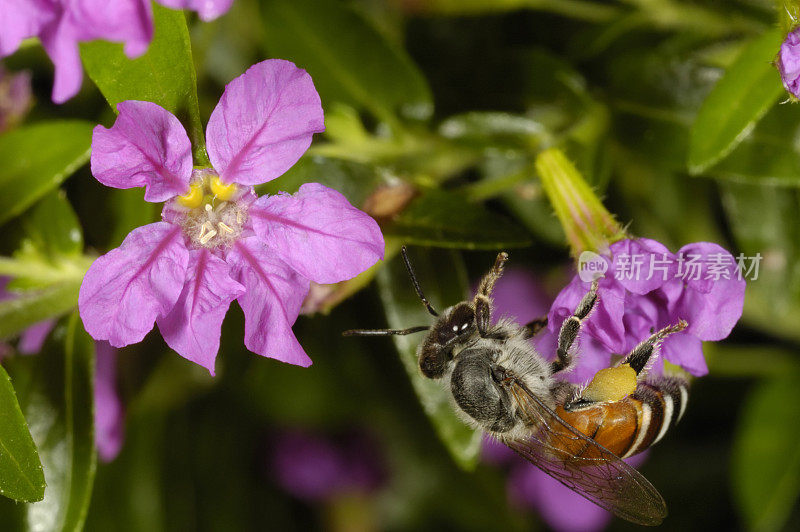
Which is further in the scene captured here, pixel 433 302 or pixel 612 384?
pixel 433 302

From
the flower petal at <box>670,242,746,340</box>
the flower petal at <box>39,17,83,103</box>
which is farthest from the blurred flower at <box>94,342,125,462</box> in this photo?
the flower petal at <box>670,242,746,340</box>

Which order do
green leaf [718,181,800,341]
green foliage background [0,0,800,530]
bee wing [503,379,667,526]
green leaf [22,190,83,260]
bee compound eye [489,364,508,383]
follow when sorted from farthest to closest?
green leaf [718,181,800,341], green leaf [22,190,83,260], green foliage background [0,0,800,530], bee compound eye [489,364,508,383], bee wing [503,379,667,526]

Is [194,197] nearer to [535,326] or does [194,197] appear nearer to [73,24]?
[73,24]

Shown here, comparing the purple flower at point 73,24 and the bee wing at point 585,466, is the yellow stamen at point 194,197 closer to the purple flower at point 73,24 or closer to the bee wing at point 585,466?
the purple flower at point 73,24

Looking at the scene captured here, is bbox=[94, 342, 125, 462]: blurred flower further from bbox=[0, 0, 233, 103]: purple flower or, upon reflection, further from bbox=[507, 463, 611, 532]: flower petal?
bbox=[507, 463, 611, 532]: flower petal

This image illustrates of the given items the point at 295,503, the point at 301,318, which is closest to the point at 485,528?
the point at 295,503

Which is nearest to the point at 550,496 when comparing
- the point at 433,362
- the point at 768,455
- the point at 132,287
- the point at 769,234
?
the point at 768,455
